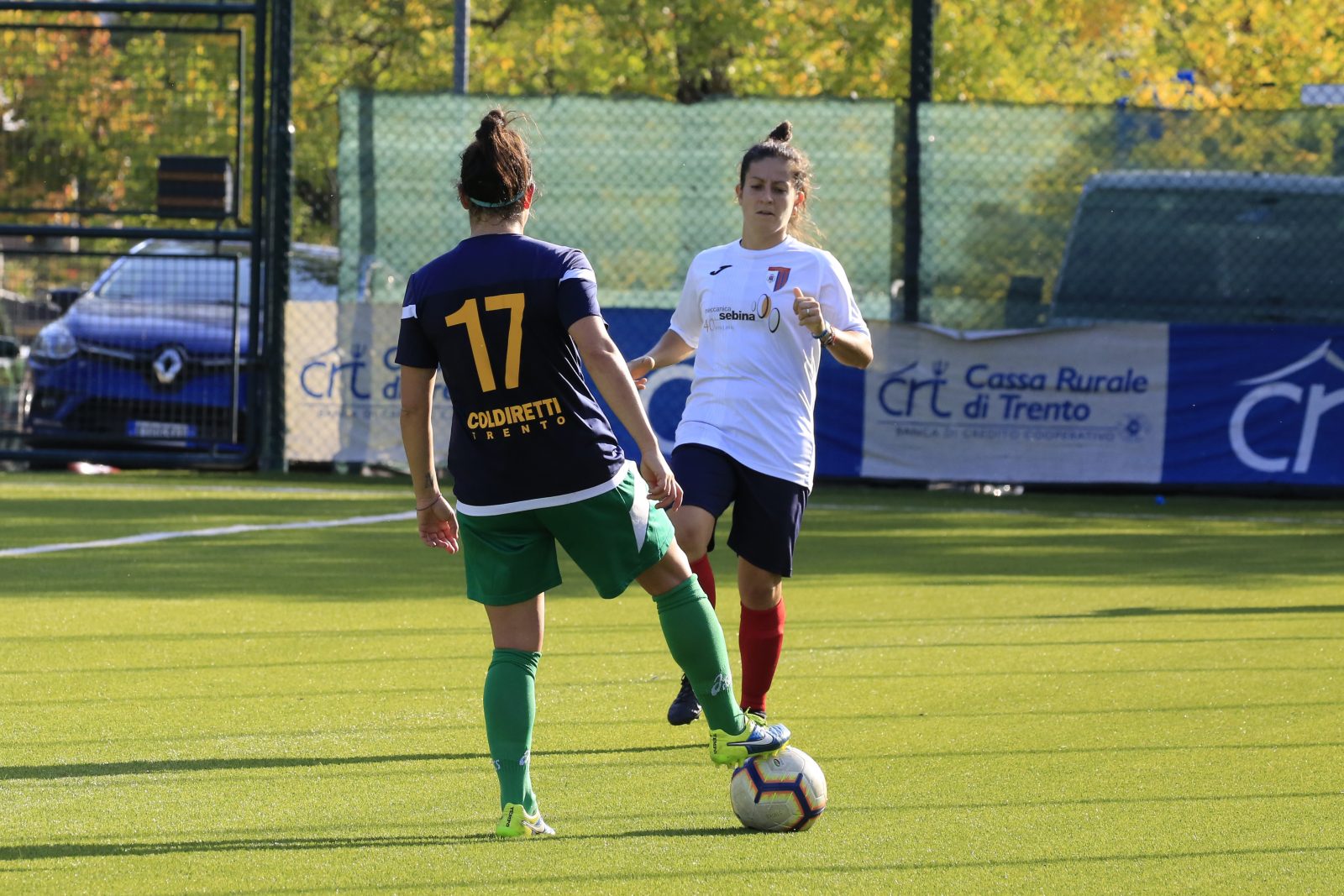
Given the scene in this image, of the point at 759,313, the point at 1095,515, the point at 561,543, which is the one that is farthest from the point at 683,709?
the point at 1095,515

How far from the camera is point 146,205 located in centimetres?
1595

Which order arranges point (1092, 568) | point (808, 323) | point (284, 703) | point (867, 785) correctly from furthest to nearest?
point (1092, 568) → point (284, 703) → point (808, 323) → point (867, 785)

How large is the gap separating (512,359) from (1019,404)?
1031 centimetres

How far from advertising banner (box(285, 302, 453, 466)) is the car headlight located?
67.6 inches

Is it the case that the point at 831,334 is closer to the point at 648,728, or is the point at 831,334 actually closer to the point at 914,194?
the point at 648,728

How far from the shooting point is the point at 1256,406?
14078 mm

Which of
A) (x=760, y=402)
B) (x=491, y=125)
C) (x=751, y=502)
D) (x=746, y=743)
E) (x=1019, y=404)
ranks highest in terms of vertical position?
(x=491, y=125)

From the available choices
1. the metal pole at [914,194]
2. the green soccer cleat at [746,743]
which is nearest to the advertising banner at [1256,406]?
the metal pole at [914,194]

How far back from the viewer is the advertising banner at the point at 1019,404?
14211 mm

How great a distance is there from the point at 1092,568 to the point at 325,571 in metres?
4.20

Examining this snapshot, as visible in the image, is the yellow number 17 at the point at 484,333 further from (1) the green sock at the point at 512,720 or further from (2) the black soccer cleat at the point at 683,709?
(2) the black soccer cleat at the point at 683,709

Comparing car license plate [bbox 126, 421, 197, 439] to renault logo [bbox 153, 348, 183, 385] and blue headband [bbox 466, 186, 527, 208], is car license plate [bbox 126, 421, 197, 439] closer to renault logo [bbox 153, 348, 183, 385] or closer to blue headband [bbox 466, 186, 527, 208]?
renault logo [bbox 153, 348, 183, 385]

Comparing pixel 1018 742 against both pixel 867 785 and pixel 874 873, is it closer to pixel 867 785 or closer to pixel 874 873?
pixel 867 785

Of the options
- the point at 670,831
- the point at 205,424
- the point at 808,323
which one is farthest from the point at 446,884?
the point at 205,424
